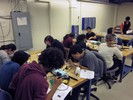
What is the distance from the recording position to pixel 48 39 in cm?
313

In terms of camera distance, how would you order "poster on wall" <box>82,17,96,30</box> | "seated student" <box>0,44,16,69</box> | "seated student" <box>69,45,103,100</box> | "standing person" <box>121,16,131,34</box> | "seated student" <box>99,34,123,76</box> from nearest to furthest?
1. "seated student" <box>69,45,103,100</box>
2. "seated student" <box>0,44,16,69</box>
3. "seated student" <box>99,34,123,76</box>
4. "standing person" <box>121,16,131,34</box>
5. "poster on wall" <box>82,17,96,30</box>

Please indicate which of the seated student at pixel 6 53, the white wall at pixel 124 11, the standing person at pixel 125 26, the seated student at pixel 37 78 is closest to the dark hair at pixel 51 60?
the seated student at pixel 37 78

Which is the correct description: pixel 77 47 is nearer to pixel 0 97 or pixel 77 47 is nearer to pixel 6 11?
pixel 0 97

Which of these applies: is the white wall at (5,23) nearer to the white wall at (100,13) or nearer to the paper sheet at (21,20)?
the paper sheet at (21,20)

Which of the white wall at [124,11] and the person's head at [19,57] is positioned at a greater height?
the white wall at [124,11]

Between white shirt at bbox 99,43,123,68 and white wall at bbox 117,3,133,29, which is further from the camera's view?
white wall at bbox 117,3,133,29

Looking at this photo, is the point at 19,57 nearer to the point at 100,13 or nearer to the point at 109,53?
the point at 109,53

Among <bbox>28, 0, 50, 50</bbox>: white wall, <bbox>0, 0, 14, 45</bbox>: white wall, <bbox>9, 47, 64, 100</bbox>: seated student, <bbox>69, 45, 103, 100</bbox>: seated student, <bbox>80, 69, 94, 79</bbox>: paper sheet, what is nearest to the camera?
<bbox>9, 47, 64, 100</bbox>: seated student

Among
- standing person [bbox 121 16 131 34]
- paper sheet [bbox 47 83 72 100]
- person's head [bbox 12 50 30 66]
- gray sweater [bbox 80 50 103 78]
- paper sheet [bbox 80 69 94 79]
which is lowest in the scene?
paper sheet [bbox 47 83 72 100]

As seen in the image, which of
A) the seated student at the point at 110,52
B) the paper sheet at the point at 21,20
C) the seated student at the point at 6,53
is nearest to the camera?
the seated student at the point at 6,53

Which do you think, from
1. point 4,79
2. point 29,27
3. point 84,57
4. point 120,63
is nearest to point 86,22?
point 29,27

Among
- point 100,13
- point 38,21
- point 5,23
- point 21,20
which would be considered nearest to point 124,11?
point 100,13

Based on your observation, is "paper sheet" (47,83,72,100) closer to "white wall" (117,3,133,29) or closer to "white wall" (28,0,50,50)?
"white wall" (28,0,50,50)

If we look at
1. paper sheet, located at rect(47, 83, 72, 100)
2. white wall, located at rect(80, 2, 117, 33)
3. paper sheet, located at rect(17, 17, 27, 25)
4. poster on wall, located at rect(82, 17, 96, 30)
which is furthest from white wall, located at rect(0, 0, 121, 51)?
paper sheet, located at rect(47, 83, 72, 100)
